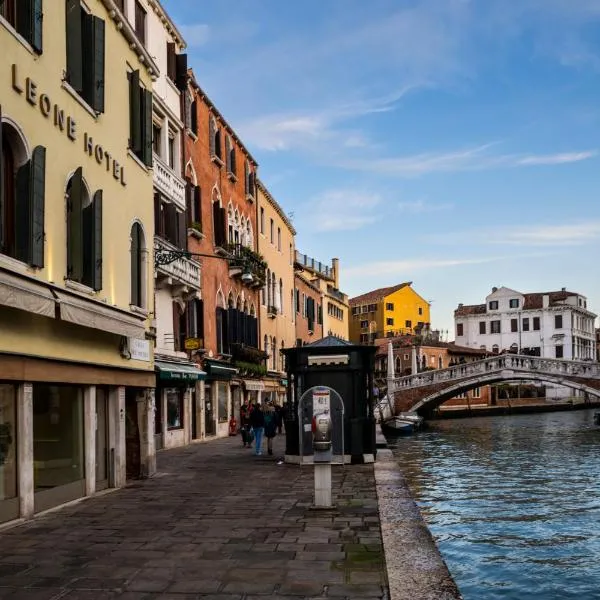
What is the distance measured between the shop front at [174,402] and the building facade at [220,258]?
1.28 m

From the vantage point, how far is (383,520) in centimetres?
927

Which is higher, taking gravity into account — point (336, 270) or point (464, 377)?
point (336, 270)

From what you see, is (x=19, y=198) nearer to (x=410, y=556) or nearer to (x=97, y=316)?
(x=97, y=316)

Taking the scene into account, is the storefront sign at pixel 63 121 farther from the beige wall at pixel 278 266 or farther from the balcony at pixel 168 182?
the beige wall at pixel 278 266

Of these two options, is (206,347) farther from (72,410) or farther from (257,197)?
(72,410)

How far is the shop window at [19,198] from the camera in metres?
9.33

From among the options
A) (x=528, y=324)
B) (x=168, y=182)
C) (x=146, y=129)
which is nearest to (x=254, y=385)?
(x=168, y=182)

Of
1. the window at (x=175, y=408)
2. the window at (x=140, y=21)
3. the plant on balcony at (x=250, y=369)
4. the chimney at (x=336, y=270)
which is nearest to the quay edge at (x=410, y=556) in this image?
the window at (x=175, y=408)

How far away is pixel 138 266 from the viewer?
14430mm

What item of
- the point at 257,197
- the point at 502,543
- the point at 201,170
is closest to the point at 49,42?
the point at 502,543

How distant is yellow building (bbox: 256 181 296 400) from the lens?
37.0m

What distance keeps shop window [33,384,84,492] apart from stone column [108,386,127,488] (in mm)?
1187

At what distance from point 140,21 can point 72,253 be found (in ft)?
36.3

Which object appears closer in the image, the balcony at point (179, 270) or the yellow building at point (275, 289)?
the balcony at point (179, 270)
